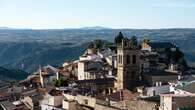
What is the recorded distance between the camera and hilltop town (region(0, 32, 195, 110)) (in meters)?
37.6

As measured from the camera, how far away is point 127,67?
2269 inches

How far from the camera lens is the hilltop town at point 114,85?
123 ft

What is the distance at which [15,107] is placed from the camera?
52094 millimetres

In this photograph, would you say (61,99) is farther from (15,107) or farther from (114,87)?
(114,87)

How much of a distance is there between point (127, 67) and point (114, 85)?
284 cm

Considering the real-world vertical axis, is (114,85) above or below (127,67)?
below

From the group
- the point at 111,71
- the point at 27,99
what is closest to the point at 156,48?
the point at 111,71

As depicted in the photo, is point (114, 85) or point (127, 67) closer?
point (127, 67)

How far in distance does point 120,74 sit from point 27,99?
34.9ft

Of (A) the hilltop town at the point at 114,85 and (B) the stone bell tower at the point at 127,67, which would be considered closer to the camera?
(A) the hilltop town at the point at 114,85

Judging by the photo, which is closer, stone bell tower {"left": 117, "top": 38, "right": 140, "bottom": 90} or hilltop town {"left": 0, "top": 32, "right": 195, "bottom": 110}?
hilltop town {"left": 0, "top": 32, "right": 195, "bottom": 110}

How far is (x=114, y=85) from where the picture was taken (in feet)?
193

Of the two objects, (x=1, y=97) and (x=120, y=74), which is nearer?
(x=120, y=74)

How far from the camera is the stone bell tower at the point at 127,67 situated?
188 ft
